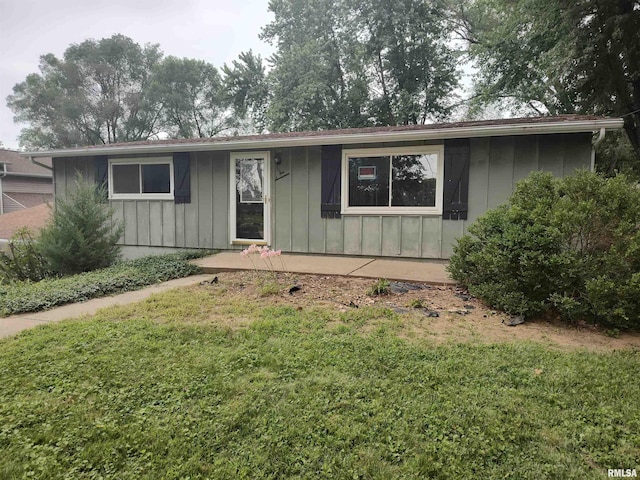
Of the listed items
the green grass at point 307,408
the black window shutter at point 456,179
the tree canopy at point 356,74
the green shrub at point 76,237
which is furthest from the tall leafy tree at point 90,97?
the green grass at point 307,408

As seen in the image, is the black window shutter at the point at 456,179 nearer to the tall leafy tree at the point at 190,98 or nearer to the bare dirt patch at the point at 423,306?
the bare dirt patch at the point at 423,306

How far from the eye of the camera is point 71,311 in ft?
12.7

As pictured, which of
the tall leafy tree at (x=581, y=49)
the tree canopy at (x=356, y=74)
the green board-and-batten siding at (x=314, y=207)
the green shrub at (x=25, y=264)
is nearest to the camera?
the green board-and-batten siding at (x=314, y=207)

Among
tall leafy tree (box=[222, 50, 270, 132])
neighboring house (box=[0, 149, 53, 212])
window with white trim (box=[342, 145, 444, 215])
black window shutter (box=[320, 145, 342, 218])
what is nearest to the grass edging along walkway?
black window shutter (box=[320, 145, 342, 218])

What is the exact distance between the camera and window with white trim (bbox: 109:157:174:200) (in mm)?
7887

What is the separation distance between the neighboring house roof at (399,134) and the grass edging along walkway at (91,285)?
2.39m

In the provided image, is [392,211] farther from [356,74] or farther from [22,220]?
[22,220]

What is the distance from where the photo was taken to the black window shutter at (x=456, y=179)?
6.10m

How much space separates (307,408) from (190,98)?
24.8m

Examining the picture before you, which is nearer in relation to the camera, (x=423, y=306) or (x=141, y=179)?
(x=423, y=306)

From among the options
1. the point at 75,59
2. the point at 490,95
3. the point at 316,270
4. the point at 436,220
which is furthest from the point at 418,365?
the point at 75,59

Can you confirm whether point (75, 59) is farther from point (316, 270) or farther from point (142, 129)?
point (316, 270)

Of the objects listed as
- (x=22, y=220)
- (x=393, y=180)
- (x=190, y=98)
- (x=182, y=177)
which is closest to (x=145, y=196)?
(x=182, y=177)

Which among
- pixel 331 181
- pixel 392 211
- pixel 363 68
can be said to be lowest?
pixel 392 211
